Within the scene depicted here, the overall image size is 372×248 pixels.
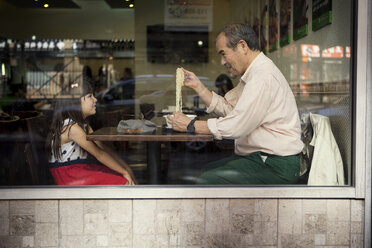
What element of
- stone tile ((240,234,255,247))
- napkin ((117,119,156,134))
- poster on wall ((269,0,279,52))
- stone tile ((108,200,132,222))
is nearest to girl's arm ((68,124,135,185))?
napkin ((117,119,156,134))

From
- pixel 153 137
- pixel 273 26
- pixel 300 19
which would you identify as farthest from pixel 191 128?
pixel 273 26

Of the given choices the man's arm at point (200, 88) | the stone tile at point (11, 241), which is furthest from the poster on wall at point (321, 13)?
the stone tile at point (11, 241)

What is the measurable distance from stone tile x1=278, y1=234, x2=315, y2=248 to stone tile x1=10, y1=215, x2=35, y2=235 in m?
1.41

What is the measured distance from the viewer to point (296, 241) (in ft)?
9.02

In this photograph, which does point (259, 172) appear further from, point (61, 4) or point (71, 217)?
point (61, 4)

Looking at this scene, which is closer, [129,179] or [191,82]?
[129,179]

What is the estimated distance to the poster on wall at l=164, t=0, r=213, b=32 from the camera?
737 centimetres

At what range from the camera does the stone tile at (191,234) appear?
2.71m

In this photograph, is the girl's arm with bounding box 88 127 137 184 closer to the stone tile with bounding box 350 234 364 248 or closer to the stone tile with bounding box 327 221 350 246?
the stone tile with bounding box 327 221 350 246

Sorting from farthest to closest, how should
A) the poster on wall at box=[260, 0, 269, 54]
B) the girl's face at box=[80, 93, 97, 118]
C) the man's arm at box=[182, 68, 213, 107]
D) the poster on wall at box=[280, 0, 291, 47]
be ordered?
1. the poster on wall at box=[260, 0, 269, 54]
2. the poster on wall at box=[280, 0, 291, 47]
3. the man's arm at box=[182, 68, 213, 107]
4. the girl's face at box=[80, 93, 97, 118]

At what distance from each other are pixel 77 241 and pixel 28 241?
0.27 m

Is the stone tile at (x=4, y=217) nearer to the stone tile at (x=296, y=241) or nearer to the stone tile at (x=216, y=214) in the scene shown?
the stone tile at (x=216, y=214)

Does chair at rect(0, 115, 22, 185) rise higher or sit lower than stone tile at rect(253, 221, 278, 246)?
higher

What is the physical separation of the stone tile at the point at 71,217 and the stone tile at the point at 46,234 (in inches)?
1.8
